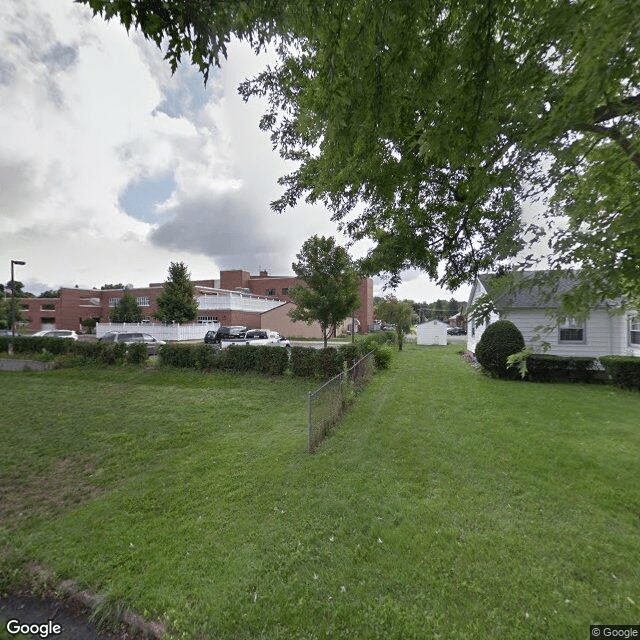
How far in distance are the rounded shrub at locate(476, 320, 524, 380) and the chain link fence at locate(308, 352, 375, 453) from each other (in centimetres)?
598

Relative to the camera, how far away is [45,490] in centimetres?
493

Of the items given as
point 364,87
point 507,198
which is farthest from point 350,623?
point 507,198

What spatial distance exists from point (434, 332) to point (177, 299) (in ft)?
79.9

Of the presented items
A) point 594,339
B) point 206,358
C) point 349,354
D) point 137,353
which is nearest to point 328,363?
point 349,354

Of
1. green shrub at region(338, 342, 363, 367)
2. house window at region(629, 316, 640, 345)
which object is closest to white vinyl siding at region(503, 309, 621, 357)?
house window at region(629, 316, 640, 345)

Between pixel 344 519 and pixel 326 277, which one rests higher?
pixel 326 277

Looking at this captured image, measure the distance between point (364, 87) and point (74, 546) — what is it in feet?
18.1

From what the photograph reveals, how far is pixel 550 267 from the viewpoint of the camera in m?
3.30

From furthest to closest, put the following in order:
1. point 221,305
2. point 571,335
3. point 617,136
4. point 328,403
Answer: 1. point 221,305
2. point 571,335
3. point 328,403
4. point 617,136

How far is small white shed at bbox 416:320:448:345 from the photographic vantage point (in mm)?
31156

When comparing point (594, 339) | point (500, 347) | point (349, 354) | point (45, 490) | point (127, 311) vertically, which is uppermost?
point (127, 311)

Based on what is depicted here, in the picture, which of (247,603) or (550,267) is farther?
(550,267)

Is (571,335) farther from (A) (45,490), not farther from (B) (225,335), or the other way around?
(B) (225,335)

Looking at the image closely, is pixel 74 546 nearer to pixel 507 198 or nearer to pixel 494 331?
pixel 507 198
